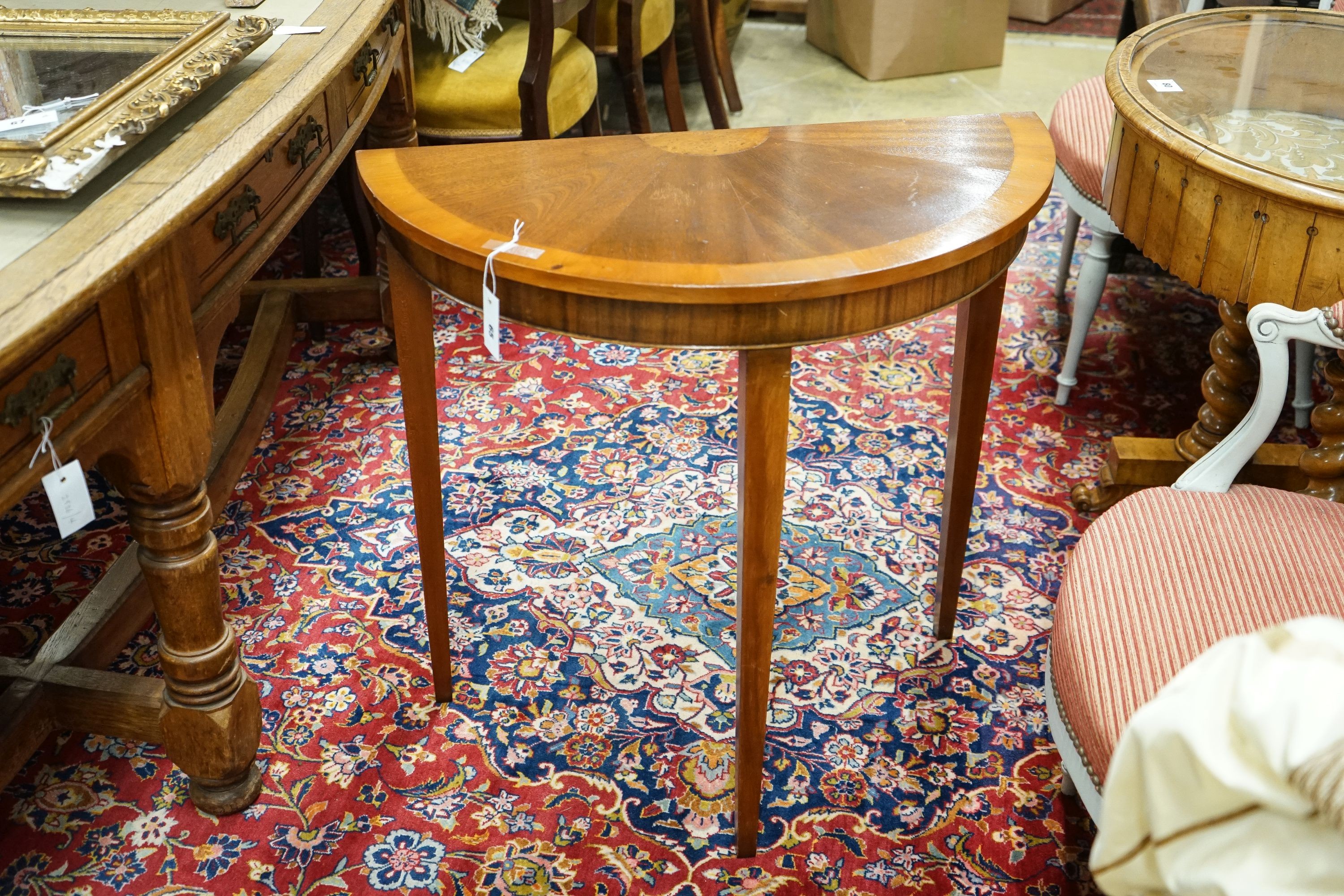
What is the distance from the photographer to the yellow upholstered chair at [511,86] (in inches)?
114

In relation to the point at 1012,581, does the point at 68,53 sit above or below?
above

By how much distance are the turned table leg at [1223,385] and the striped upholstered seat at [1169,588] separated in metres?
0.79

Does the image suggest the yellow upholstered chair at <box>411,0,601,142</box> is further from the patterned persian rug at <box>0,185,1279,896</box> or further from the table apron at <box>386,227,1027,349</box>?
the table apron at <box>386,227,1027,349</box>

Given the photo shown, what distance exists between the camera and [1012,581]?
217 cm

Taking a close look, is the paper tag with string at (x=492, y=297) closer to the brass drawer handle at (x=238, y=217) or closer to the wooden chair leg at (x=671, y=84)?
the brass drawer handle at (x=238, y=217)

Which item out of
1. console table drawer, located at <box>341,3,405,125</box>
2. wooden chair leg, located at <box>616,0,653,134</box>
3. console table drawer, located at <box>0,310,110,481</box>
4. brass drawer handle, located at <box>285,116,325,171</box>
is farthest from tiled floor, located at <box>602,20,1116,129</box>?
console table drawer, located at <box>0,310,110,481</box>

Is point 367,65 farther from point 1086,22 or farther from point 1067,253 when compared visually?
point 1086,22

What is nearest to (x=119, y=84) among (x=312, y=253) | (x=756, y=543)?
(x=756, y=543)

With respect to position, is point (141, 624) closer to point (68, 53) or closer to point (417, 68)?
point (68, 53)

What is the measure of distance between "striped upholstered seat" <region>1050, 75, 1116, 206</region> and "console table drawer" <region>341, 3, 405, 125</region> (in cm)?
136

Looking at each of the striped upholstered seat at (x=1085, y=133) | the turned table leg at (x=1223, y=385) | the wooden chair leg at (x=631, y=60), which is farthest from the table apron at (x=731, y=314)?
the wooden chair leg at (x=631, y=60)

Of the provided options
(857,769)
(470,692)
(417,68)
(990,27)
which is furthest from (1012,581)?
(990,27)

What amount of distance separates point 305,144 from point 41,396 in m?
0.74

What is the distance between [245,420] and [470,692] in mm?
881
